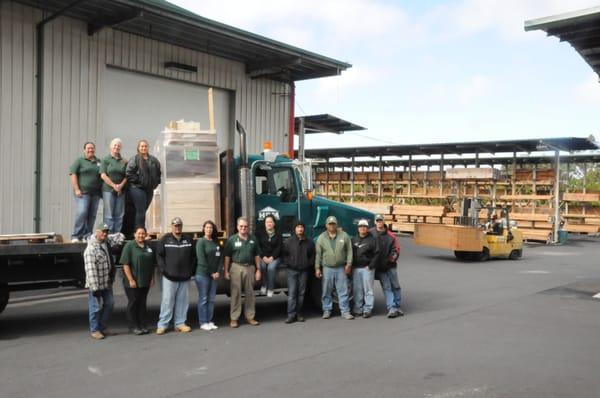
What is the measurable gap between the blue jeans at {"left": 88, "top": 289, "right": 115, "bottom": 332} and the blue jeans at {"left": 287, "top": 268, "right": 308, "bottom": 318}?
303cm

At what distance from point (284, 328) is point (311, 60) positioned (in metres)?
10.3

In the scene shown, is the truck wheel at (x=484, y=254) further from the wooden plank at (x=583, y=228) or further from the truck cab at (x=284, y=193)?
the wooden plank at (x=583, y=228)

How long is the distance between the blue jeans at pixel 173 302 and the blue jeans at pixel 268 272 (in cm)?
149

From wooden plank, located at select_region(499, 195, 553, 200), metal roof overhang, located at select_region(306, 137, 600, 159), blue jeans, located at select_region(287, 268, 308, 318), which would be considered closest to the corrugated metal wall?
blue jeans, located at select_region(287, 268, 308, 318)

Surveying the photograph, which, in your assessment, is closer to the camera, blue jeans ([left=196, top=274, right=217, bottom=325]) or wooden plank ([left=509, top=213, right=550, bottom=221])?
blue jeans ([left=196, top=274, right=217, bottom=325])

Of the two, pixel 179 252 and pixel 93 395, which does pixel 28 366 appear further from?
pixel 179 252

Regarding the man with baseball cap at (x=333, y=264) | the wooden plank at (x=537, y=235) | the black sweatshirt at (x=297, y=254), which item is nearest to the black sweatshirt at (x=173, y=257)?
the black sweatshirt at (x=297, y=254)

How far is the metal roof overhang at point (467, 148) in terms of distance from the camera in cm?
3055

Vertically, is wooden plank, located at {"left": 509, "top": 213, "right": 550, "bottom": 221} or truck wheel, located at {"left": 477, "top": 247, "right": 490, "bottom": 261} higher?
wooden plank, located at {"left": 509, "top": 213, "right": 550, "bottom": 221}

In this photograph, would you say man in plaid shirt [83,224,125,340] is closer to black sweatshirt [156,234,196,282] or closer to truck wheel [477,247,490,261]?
black sweatshirt [156,234,196,282]

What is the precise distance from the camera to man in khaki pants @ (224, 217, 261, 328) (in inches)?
385

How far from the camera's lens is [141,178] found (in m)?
9.50

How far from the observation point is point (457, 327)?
9.70m

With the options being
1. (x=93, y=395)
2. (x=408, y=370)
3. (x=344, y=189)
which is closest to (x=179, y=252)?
(x=93, y=395)
